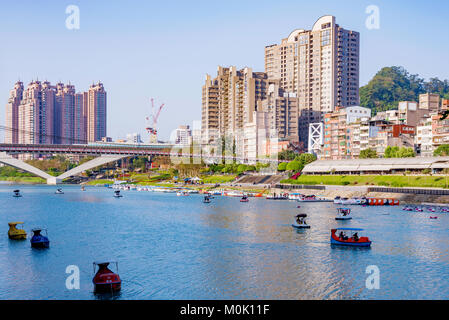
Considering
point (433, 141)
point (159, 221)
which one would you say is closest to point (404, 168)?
point (433, 141)

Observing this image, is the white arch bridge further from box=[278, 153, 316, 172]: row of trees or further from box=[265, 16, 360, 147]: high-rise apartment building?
box=[265, 16, 360, 147]: high-rise apartment building

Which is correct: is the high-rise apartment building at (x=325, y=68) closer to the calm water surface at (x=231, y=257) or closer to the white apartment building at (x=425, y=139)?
the white apartment building at (x=425, y=139)

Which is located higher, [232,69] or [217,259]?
[232,69]

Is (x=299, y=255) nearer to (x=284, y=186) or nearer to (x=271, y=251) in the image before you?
(x=271, y=251)

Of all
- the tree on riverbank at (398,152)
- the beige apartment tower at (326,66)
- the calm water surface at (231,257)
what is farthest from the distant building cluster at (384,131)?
the calm water surface at (231,257)

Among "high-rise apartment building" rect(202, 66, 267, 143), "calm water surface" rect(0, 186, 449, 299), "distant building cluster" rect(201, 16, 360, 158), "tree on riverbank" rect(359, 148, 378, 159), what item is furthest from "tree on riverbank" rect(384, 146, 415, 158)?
"high-rise apartment building" rect(202, 66, 267, 143)

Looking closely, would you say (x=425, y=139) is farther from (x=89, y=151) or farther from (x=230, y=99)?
(x=230, y=99)

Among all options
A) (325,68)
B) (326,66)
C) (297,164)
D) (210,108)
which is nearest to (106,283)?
(297,164)
